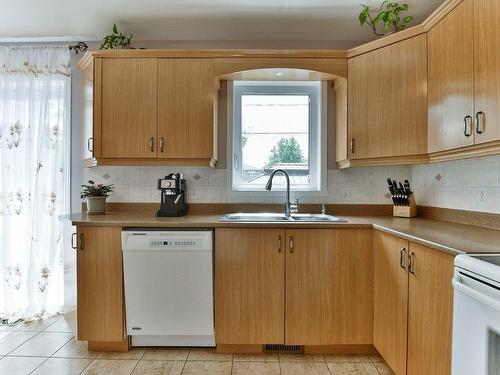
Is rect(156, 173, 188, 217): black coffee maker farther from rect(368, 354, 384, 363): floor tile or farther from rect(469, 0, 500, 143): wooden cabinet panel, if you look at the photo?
rect(469, 0, 500, 143): wooden cabinet panel

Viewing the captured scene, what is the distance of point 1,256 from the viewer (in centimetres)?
285

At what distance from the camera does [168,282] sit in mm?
2227

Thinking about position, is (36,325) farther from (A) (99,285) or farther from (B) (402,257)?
(B) (402,257)

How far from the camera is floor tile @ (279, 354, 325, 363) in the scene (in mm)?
2205

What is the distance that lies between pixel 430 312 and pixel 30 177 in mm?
3007

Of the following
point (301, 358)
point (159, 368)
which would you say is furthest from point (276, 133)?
point (159, 368)

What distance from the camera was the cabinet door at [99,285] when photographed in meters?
2.25

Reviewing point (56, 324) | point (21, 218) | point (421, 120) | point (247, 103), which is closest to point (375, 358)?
point (421, 120)

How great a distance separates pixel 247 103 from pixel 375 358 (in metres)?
2.14

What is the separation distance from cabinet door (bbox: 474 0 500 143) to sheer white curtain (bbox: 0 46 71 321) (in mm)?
2929

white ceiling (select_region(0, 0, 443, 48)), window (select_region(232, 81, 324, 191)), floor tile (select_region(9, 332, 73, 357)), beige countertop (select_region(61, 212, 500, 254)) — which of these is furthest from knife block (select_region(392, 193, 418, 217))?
floor tile (select_region(9, 332, 73, 357))

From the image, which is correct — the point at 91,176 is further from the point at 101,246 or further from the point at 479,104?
the point at 479,104

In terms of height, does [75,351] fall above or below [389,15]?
below

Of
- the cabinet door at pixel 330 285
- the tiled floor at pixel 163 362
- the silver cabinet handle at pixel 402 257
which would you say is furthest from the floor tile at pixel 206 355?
the silver cabinet handle at pixel 402 257
